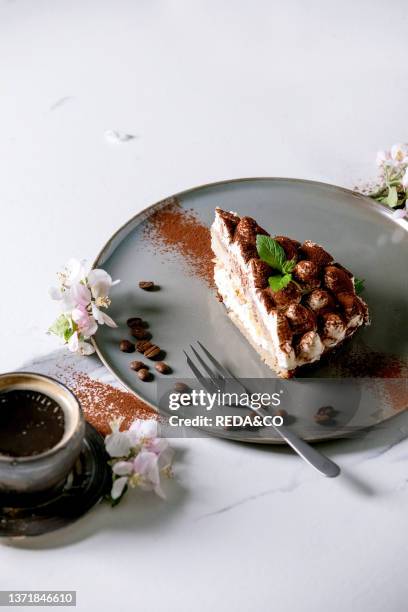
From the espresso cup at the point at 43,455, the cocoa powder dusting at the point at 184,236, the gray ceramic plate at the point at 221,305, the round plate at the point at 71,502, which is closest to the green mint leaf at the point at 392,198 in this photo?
the gray ceramic plate at the point at 221,305

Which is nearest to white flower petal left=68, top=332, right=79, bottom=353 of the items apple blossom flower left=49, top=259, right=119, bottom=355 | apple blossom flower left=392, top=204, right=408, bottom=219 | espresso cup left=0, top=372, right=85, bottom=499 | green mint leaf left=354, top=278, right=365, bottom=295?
apple blossom flower left=49, top=259, right=119, bottom=355

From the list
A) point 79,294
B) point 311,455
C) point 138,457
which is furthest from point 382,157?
point 138,457

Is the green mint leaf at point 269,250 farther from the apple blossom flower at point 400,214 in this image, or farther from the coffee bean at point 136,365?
the apple blossom flower at point 400,214

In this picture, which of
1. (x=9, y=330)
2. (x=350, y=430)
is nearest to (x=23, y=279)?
(x=9, y=330)

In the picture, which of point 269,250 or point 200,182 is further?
point 200,182

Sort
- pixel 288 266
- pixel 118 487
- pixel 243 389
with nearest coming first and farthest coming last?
pixel 118 487
pixel 243 389
pixel 288 266

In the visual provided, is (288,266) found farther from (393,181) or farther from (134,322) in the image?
(393,181)

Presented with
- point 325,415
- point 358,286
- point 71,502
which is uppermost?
point 358,286

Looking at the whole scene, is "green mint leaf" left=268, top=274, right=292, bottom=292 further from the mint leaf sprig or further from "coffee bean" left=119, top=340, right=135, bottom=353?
"coffee bean" left=119, top=340, right=135, bottom=353
